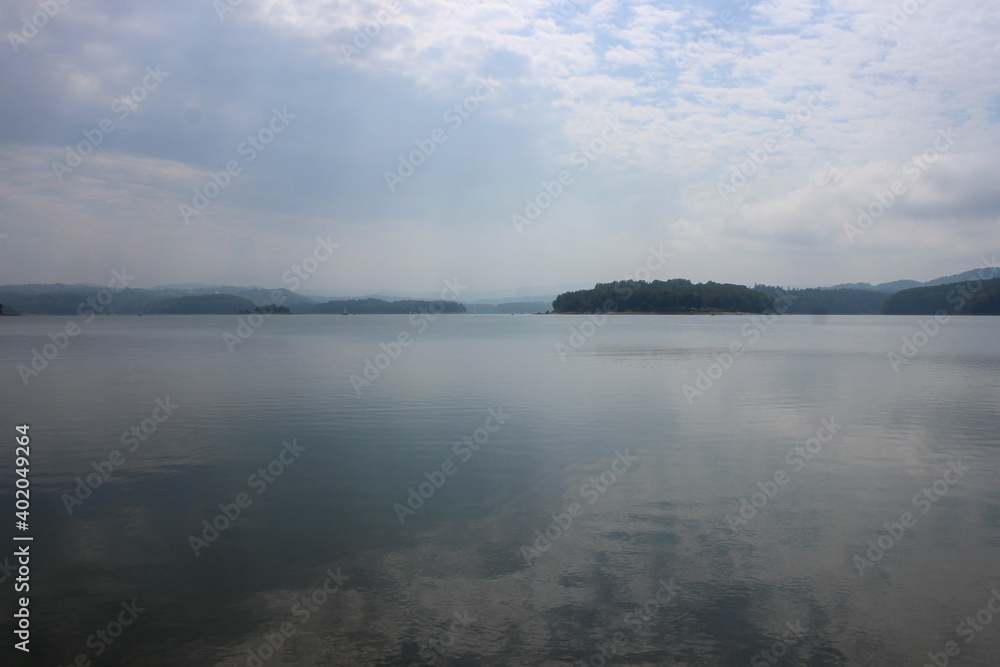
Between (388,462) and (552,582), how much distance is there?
606cm

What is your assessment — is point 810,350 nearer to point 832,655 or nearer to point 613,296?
point 832,655

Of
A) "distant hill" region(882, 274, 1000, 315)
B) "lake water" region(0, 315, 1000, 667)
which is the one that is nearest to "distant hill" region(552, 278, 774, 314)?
"distant hill" region(882, 274, 1000, 315)

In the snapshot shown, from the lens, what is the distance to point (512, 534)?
8.54 m

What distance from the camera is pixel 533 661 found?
555 centimetres

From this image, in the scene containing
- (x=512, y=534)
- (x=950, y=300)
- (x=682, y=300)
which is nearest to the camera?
(x=512, y=534)

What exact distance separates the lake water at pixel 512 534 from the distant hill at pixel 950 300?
181 meters

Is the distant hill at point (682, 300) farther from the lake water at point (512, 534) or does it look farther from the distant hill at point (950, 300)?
the lake water at point (512, 534)

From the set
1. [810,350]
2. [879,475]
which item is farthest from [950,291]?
[879,475]

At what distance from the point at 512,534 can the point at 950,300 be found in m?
208

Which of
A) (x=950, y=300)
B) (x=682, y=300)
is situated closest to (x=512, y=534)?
(x=682, y=300)

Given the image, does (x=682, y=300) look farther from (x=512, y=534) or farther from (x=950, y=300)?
(x=512, y=534)

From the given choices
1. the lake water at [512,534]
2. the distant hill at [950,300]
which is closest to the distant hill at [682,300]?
the distant hill at [950,300]

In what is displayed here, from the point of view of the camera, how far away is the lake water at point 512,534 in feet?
19.6

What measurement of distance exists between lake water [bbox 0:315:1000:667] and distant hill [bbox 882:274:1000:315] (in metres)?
181
